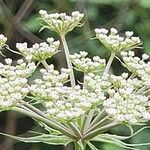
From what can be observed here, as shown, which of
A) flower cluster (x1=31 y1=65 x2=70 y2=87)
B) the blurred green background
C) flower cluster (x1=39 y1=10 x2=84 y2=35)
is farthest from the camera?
the blurred green background

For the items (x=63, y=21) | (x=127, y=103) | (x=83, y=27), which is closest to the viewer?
(x=127, y=103)

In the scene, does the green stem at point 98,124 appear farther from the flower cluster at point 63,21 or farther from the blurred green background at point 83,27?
the blurred green background at point 83,27

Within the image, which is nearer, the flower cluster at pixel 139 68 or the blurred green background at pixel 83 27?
the flower cluster at pixel 139 68

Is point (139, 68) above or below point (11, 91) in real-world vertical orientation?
above

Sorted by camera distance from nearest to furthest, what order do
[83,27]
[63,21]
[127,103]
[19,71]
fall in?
[127,103] < [19,71] < [63,21] < [83,27]

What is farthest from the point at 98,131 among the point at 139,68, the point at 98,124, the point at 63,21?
the point at 63,21

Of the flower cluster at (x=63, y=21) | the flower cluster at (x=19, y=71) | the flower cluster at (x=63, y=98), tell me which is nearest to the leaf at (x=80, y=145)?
the flower cluster at (x=63, y=98)

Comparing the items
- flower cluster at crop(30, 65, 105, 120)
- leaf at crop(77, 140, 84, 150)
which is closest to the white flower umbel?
flower cluster at crop(30, 65, 105, 120)

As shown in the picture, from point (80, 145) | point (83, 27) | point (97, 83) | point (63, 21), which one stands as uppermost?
point (83, 27)

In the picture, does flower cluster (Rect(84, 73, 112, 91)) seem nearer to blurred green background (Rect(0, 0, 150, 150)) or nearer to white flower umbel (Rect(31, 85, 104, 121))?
white flower umbel (Rect(31, 85, 104, 121))

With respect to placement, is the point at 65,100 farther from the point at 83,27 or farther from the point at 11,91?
the point at 83,27
